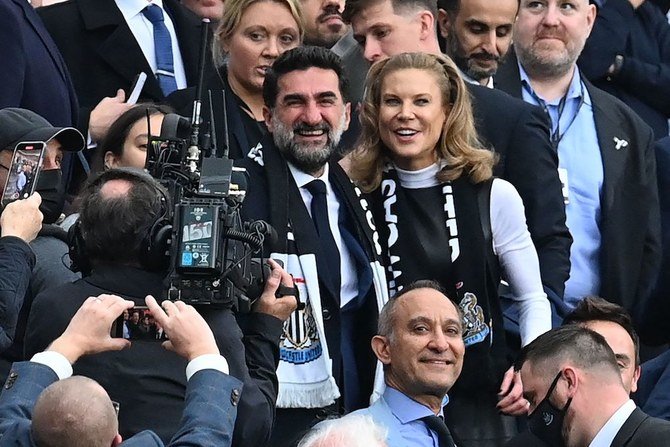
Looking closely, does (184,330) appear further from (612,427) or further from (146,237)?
(612,427)

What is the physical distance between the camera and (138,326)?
5840mm

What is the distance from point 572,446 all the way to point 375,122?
1666mm

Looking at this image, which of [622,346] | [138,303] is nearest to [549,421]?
[622,346]

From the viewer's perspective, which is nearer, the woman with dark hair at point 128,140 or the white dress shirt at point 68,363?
the white dress shirt at point 68,363

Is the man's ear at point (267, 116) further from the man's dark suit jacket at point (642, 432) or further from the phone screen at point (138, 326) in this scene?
the phone screen at point (138, 326)

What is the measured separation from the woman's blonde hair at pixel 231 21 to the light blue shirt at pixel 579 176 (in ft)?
4.76

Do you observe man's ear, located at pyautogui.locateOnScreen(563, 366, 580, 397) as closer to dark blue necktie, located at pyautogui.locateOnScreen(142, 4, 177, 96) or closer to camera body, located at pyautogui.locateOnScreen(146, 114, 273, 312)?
camera body, located at pyautogui.locateOnScreen(146, 114, 273, 312)

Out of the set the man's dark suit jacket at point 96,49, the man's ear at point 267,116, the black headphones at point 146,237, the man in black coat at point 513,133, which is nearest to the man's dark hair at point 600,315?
the man in black coat at point 513,133

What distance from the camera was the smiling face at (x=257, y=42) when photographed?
8219 millimetres

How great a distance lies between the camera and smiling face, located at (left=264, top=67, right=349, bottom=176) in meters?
7.62

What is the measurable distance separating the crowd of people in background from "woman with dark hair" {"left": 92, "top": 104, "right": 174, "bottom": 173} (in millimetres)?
12

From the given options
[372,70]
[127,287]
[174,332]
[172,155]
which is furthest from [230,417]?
[372,70]

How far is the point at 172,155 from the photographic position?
21.7 ft

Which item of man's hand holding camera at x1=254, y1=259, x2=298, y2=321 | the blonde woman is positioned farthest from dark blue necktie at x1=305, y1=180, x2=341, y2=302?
man's hand holding camera at x1=254, y1=259, x2=298, y2=321
